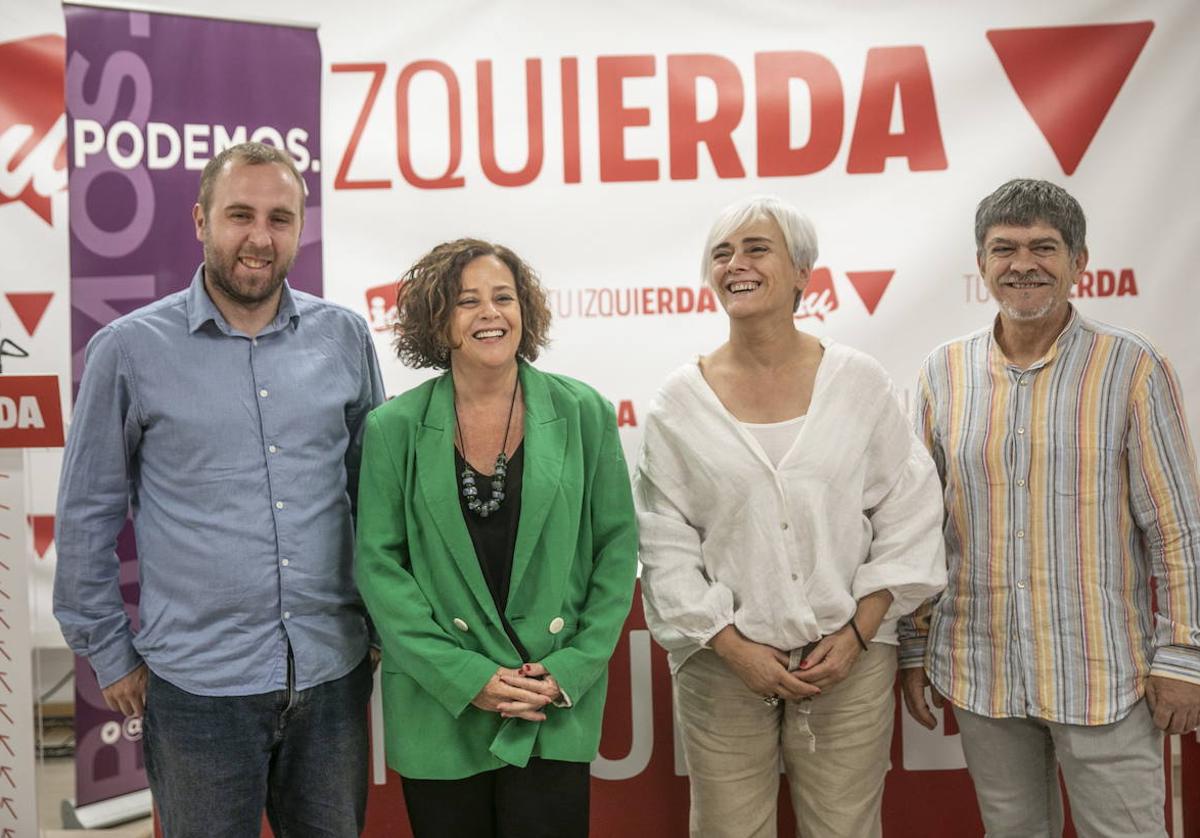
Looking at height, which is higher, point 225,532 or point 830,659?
point 225,532

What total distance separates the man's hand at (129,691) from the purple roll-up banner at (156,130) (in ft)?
2.05

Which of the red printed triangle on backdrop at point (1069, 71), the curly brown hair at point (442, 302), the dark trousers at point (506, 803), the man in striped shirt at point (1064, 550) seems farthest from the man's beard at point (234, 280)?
the red printed triangle on backdrop at point (1069, 71)

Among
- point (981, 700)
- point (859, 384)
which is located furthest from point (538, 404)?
point (981, 700)

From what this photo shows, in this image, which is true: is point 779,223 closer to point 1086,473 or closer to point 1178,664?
point 1086,473

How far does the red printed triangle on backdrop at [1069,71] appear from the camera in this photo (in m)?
3.02

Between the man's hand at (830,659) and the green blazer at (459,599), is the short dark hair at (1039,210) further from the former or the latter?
the green blazer at (459,599)

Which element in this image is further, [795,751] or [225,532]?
[795,751]

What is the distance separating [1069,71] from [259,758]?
271 centimetres

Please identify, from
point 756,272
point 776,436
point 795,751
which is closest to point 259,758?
point 795,751

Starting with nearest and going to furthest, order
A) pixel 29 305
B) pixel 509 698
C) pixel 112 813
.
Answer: pixel 509 698
pixel 29 305
pixel 112 813

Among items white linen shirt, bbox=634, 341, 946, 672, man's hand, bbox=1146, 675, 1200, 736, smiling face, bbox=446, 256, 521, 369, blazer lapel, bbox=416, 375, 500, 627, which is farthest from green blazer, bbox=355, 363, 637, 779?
man's hand, bbox=1146, 675, 1200, 736

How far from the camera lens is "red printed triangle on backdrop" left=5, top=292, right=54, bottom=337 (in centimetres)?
334

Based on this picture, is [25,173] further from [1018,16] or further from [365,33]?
[1018,16]

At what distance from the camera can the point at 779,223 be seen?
2248 mm
